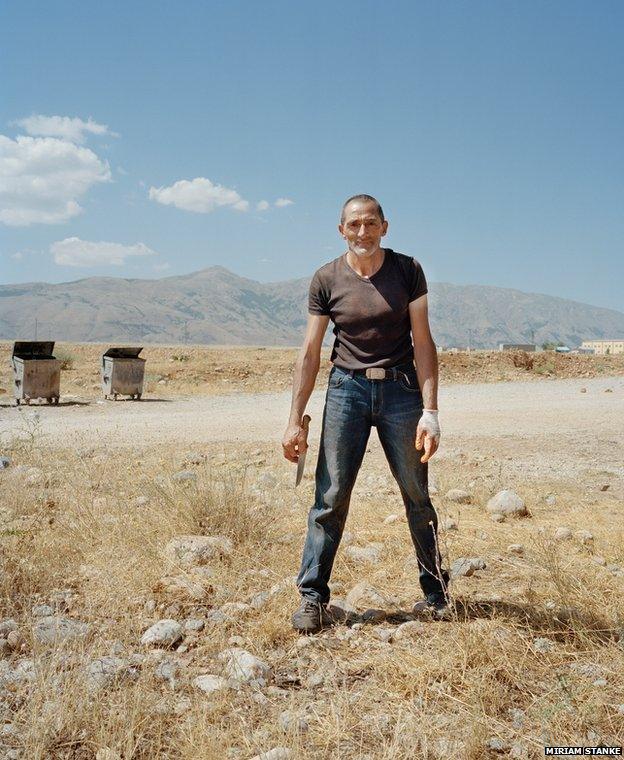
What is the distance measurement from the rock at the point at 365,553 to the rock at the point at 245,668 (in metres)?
1.56

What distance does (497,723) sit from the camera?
265 cm

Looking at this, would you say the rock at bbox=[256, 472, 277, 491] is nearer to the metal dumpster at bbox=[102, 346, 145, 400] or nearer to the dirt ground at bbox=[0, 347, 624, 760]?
the dirt ground at bbox=[0, 347, 624, 760]

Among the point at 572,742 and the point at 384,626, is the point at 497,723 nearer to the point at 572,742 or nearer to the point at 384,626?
the point at 572,742

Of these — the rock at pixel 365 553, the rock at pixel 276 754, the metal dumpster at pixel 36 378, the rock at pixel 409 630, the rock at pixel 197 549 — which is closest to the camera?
the rock at pixel 276 754

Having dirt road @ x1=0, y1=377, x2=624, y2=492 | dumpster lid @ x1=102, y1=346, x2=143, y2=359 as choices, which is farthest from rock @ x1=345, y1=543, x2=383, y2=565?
dumpster lid @ x1=102, y1=346, x2=143, y2=359

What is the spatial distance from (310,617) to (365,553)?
3.89 ft

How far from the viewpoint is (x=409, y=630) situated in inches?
137

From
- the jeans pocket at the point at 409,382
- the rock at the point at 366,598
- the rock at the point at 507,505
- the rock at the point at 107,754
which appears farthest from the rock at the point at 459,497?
the rock at the point at 107,754

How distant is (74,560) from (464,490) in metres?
3.53

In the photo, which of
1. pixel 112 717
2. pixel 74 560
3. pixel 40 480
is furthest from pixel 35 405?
pixel 112 717

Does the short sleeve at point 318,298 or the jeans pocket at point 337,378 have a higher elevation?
the short sleeve at point 318,298

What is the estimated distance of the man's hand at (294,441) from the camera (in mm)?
3656

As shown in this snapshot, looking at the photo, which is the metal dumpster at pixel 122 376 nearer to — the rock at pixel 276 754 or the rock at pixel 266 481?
the rock at pixel 266 481

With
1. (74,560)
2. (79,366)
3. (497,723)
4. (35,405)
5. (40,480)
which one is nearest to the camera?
(497,723)
